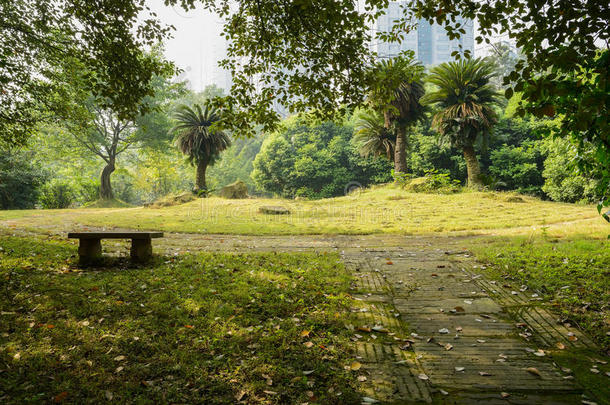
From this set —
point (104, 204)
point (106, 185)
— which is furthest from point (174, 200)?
point (106, 185)

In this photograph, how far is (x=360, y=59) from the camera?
462cm

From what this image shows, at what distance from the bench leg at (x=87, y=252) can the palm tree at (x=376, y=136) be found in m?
17.2

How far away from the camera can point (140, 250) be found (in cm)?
529

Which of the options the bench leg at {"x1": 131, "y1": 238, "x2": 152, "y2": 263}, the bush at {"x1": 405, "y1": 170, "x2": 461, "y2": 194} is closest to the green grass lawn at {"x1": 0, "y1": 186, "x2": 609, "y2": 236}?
the bush at {"x1": 405, "y1": 170, "x2": 461, "y2": 194}

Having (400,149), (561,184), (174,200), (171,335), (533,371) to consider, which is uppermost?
(400,149)

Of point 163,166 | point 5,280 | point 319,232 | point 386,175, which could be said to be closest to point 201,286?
point 5,280

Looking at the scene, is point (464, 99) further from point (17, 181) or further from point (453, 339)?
point (17, 181)

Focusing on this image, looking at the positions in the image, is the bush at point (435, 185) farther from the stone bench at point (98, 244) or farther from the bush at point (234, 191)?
the stone bench at point (98, 244)

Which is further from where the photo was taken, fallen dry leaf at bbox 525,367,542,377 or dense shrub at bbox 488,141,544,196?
dense shrub at bbox 488,141,544,196

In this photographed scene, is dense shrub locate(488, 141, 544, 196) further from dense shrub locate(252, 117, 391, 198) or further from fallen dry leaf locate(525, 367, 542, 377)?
fallen dry leaf locate(525, 367, 542, 377)

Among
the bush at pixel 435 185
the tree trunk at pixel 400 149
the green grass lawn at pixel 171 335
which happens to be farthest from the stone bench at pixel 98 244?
the tree trunk at pixel 400 149

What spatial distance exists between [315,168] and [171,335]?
98.6ft

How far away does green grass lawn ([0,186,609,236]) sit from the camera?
31.3ft

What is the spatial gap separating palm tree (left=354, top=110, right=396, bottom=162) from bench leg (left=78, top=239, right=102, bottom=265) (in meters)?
17.2
